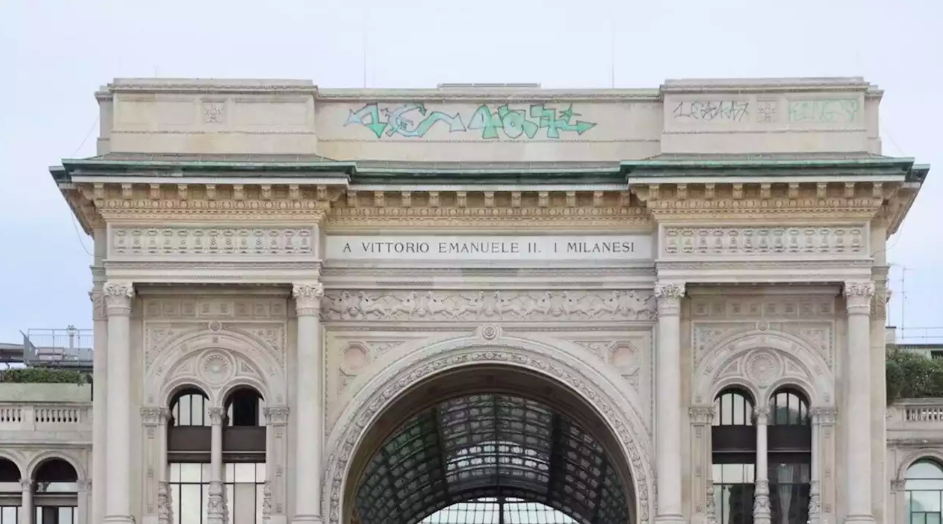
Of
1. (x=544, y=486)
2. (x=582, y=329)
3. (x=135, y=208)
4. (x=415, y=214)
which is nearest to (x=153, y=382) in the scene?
(x=135, y=208)

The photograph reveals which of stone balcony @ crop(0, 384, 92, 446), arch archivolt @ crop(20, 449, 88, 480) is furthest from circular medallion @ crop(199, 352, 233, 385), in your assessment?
arch archivolt @ crop(20, 449, 88, 480)

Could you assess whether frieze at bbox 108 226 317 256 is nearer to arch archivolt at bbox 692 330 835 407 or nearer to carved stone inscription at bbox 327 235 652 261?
carved stone inscription at bbox 327 235 652 261

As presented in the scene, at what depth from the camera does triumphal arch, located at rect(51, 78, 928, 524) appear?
5550 centimetres

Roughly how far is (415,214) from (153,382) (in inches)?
354

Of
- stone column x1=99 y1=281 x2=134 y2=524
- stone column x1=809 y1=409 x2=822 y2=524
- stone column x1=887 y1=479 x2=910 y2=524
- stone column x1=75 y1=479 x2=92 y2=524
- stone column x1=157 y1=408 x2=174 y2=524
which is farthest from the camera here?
stone column x1=887 y1=479 x2=910 y2=524

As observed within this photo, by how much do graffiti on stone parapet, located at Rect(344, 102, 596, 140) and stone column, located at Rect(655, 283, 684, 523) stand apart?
20.8 feet

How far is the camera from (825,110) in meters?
57.3

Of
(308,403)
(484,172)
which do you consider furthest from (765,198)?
(308,403)

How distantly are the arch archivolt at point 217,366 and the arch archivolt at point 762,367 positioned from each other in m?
12.3

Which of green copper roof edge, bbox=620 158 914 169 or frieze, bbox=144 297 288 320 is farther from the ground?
green copper roof edge, bbox=620 158 914 169

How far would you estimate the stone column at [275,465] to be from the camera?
56.1m

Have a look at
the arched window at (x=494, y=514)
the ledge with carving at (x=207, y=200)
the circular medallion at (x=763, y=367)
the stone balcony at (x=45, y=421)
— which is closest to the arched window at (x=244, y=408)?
the ledge with carving at (x=207, y=200)

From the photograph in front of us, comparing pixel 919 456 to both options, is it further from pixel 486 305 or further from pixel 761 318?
pixel 486 305

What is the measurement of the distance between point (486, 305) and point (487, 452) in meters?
34.0
